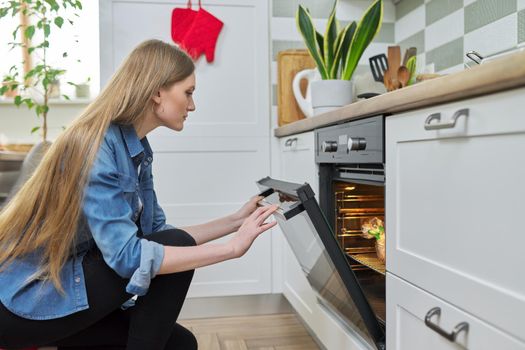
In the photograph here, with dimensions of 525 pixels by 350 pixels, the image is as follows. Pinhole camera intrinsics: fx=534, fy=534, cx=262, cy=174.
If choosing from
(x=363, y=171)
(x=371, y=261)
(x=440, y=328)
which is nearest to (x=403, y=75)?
(x=363, y=171)

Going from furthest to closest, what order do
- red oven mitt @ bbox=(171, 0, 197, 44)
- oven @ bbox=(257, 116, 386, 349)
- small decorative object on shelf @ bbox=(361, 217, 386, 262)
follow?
red oven mitt @ bbox=(171, 0, 197, 44) → small decorative object on shelf @ bbox=(361, 217, 386, 262) → oven @ bbox=(257, 116, 386, 349)

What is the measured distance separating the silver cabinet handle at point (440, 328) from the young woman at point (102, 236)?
374 mm

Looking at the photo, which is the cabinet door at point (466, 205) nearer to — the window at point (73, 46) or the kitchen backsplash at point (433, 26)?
the kitchen backsplash at point (433, 26)

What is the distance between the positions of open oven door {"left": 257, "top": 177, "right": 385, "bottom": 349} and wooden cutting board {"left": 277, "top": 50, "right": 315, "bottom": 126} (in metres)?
1.01

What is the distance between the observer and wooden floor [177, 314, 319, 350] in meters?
2.04

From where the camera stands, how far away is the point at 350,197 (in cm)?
172

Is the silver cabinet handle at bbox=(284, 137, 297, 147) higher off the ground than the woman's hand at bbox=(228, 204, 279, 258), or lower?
higher

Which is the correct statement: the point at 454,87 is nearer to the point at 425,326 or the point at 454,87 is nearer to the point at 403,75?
the point at 425,326

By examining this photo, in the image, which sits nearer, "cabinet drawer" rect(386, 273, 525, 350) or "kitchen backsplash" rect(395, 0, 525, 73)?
"cabinet drawer" rect(386, 273, 525, 350)

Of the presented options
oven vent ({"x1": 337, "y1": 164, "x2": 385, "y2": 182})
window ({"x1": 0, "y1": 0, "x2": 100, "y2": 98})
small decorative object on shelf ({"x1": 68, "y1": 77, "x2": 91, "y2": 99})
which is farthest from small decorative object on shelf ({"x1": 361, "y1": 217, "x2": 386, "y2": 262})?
small decorative object on shelf ({"x1": 68, "y1": 77, "x2": 91, "y2": 99})

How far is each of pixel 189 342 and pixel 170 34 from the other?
4.87 ft

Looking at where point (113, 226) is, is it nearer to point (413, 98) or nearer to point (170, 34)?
A: point (413, 98)

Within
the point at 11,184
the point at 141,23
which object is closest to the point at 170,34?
the point at 141,23

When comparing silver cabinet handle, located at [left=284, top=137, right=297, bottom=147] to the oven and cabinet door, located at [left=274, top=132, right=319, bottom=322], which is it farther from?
the oven
